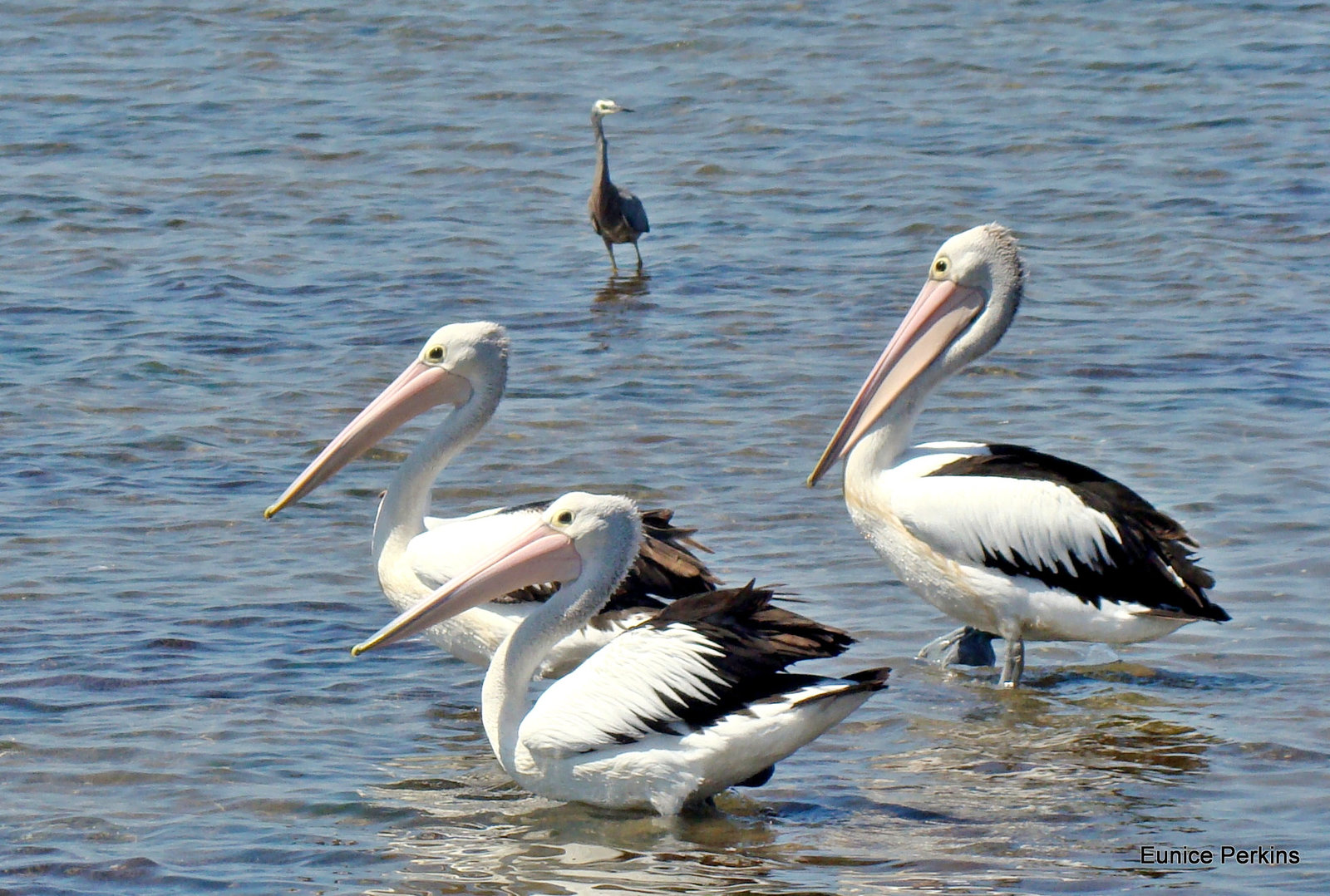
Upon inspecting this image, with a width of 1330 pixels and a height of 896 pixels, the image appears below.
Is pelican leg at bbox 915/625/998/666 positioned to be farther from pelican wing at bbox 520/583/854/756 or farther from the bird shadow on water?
the bird shadow on water

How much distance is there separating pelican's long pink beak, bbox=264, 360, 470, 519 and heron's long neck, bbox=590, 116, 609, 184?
17.9ft

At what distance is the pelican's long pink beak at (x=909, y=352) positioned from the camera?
5.92m

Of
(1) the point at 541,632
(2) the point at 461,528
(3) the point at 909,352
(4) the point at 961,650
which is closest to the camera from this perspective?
(1) the point at 541,632

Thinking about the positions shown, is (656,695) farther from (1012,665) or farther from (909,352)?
(909,352)

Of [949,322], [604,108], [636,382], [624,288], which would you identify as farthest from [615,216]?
[949,322]

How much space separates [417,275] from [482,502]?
10.8ft

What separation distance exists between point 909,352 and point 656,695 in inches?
79.6

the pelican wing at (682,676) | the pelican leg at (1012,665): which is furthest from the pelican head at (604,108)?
the pelican wing at (682,676)

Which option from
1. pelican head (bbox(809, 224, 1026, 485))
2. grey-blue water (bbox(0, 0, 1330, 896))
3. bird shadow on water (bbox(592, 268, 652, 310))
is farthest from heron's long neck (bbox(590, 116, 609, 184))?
pelican head (bbox(809, 224, 1026, 485))

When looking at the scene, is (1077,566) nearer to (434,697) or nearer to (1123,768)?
(1123,768)

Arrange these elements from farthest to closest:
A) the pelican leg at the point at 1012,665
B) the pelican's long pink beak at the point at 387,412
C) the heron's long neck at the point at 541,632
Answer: the pelican's long pink beak at the point at 387,412 → the pelican leg at the point at 1012,665 → the heron's long neck at the point at 541,632

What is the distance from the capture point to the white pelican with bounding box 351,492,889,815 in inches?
174

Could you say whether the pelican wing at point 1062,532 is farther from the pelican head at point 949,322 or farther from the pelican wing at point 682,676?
the pelican wing at point 682,676

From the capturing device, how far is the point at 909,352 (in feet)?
20.0
